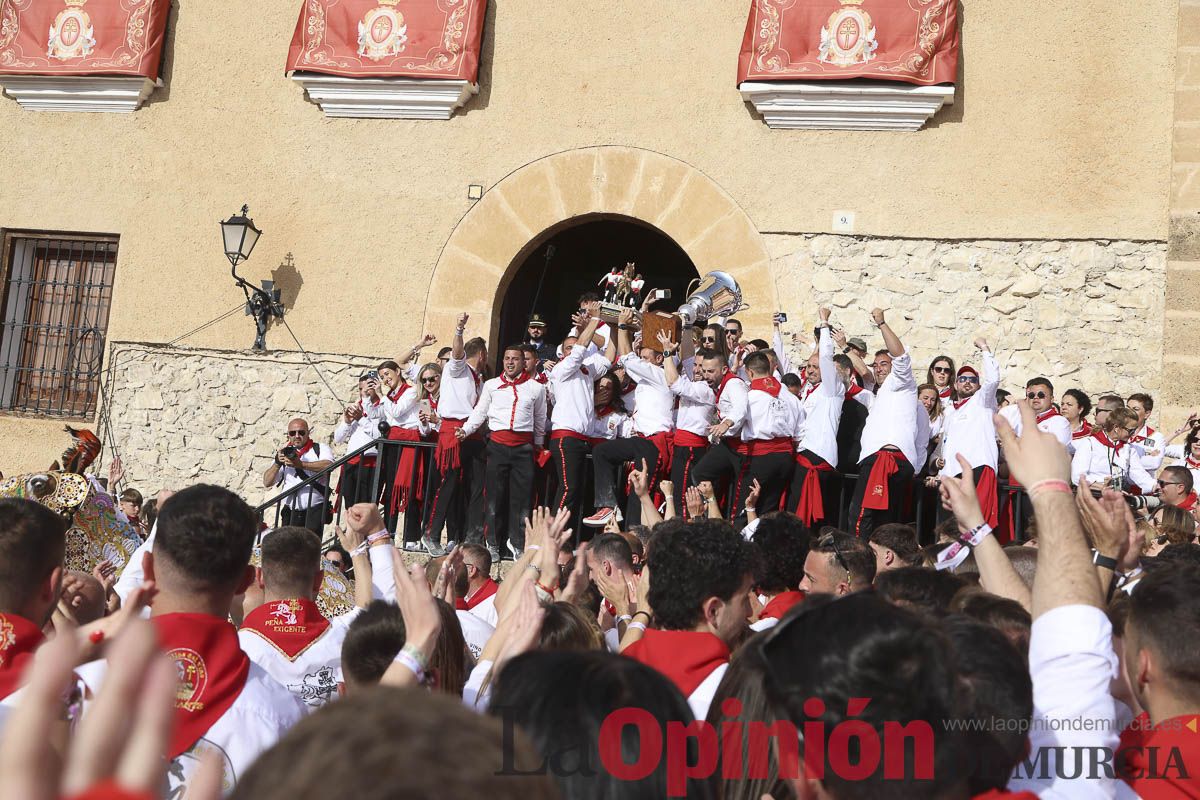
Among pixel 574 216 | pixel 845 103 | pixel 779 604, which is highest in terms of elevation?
pixel 845 103

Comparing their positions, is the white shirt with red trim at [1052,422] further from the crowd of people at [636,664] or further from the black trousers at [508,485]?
the black trousers at [508,485]

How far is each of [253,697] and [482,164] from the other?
1022 centimetres

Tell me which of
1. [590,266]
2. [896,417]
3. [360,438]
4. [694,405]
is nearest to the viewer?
[896,417]

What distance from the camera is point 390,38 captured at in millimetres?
12445

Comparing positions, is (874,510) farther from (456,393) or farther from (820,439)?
(456,393)

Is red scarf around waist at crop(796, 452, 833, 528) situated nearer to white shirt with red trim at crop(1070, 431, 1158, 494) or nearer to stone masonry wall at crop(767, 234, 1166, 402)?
white shirt with red trim at crop(1070, 431, 1158, 494)

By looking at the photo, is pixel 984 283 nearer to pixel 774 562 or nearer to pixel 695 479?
pixel 695 479

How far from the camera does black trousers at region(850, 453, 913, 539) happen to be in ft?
29.7

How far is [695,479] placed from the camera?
948 cm

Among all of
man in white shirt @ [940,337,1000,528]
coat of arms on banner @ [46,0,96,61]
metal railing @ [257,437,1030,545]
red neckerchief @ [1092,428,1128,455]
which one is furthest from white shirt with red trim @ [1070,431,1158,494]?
coat of arms on banner @ [46,0,96,61]

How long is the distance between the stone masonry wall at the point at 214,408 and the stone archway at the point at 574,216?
50.6 inches

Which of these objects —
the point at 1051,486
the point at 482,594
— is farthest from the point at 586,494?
the point at 1051,486

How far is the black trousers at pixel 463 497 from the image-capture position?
9.88 meters

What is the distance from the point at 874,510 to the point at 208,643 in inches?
281
